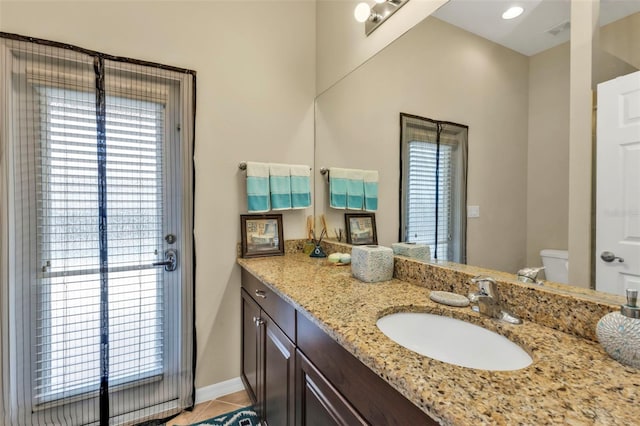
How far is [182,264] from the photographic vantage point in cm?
168

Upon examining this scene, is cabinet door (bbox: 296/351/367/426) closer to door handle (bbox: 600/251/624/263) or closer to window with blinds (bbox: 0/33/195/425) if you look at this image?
door handle (bbox: 600/251/624/263)

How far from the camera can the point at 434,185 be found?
125cm

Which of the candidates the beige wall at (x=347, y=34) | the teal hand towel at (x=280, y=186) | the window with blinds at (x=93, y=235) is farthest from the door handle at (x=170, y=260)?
the beige wall at (x=347, y=34)

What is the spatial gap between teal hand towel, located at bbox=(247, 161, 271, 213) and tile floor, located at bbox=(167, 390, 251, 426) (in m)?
1.18

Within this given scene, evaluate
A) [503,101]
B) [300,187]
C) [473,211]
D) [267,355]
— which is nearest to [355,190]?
[300,187]

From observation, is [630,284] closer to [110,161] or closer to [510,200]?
[510,200]

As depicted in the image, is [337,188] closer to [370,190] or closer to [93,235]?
[370,190]

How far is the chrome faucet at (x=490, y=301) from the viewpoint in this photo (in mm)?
867

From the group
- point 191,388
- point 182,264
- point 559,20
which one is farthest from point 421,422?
point 191,388

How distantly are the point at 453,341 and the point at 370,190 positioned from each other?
946 mm

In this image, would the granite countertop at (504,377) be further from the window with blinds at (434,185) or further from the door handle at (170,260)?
the door handle at (170,260)

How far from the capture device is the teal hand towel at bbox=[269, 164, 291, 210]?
6.17ft

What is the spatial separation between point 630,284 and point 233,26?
7.25 ft

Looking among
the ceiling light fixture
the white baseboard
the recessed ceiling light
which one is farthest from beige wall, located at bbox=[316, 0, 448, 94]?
the white baseboard
